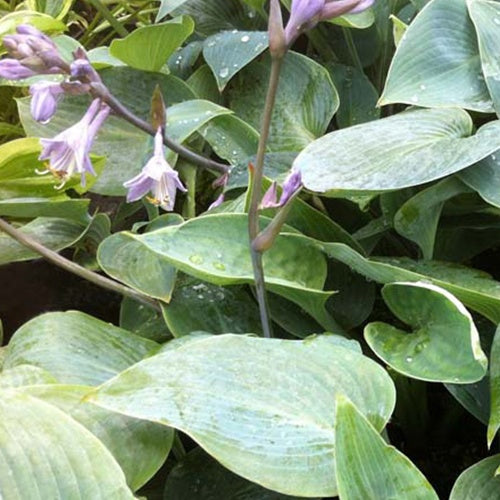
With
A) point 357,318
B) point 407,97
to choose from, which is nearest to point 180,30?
point 407,97

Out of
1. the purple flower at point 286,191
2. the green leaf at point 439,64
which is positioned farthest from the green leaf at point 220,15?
the purple flower at point 286,191

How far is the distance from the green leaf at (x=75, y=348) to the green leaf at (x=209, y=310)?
0.15 ft

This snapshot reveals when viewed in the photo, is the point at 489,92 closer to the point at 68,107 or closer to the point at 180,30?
the point at 180,30

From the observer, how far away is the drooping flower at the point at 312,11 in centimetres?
57

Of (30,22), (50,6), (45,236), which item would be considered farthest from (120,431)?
(50,6)

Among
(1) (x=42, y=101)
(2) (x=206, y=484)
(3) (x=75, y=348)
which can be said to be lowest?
(2) (x=206, y=484)

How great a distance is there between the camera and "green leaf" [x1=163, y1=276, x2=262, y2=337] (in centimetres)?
73

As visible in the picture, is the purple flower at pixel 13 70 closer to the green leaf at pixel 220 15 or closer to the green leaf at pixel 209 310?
the green leaf at pixel 209 310

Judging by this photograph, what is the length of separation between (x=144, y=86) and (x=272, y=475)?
25.4 inches

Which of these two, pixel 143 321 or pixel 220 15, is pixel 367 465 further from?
pixel 220 15

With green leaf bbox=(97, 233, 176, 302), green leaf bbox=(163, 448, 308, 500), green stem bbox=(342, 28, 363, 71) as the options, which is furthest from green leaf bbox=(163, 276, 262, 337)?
green stem bbox=(342, 28, 363, 71)

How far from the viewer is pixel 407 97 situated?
0.79m

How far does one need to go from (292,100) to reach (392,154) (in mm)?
317

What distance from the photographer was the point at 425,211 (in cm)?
73
